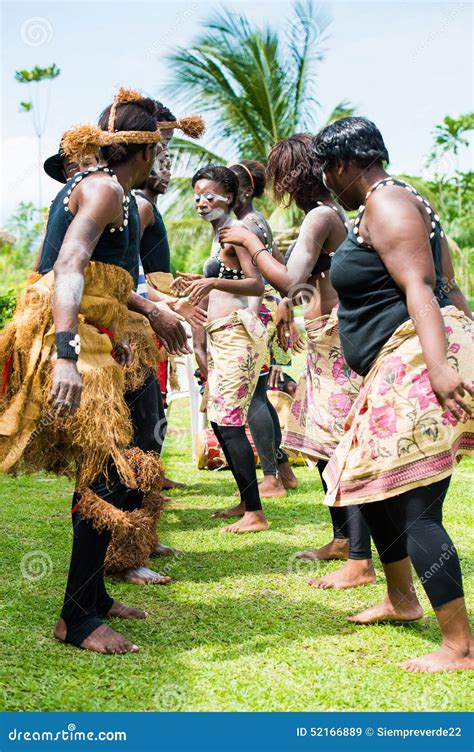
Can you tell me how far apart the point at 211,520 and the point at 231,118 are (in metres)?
19.4

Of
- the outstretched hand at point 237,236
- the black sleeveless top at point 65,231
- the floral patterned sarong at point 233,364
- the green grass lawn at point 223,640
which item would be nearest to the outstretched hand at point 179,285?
the floral patterned sarong at point 233,364

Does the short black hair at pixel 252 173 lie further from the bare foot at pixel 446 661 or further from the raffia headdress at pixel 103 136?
the bare foot at pixel 446 661

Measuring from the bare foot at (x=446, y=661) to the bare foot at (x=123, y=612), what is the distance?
1.13 m

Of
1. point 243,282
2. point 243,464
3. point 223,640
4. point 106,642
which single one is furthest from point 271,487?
point 106,642

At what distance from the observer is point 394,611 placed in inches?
133

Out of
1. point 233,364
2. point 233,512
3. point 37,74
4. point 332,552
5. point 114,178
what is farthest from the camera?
point 37,74

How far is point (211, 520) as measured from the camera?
5.51 meters

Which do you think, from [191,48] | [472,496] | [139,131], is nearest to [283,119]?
[191,48]

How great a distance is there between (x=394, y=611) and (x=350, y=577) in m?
0.59

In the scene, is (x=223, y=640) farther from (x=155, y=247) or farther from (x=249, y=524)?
(x=155, y=247)

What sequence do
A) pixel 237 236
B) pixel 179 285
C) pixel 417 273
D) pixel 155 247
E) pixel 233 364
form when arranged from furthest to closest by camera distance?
1. pixel 233 364
2. pixel 155 247
3. pixel 179 285
4. pixel 237 236
5. pixel 417 273

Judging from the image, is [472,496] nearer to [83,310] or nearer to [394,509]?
[394,509]

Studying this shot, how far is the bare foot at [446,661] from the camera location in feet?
9.35

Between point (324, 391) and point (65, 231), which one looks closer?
point (65, 231)
